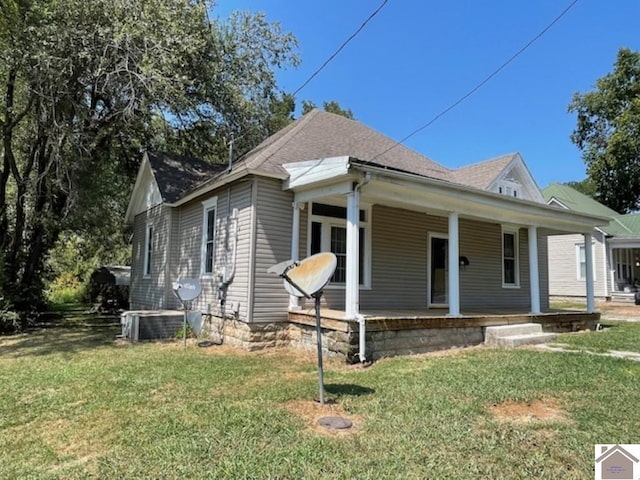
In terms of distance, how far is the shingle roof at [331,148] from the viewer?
9094 mm

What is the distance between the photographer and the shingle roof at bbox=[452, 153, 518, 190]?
13.2 metres

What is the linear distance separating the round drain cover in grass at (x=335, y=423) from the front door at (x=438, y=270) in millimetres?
6809

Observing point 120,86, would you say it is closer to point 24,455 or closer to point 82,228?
point 82,228

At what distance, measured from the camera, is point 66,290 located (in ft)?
82.7

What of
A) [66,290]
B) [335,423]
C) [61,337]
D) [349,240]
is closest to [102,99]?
[61,337]

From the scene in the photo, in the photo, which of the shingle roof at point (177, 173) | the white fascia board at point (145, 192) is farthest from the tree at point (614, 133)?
the white fascia board at point (145, 192)

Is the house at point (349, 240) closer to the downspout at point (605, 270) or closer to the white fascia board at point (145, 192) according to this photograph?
the white fascia board at point (145, 192)

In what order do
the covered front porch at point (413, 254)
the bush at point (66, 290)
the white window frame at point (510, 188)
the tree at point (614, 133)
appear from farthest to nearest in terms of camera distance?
1. the tree at point (614, 133)
2. the bush at point (66, 290)
3. the white window frame at point (510, 188)
4. the covered front porch at point (413, 254)

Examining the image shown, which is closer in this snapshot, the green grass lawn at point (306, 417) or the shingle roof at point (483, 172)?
the green grass lawn at point (306, 417)

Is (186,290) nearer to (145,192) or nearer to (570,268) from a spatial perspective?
(145,192)

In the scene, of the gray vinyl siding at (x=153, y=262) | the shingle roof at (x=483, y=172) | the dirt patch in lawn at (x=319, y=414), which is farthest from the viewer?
the shingle roof at (x=483, y=172)

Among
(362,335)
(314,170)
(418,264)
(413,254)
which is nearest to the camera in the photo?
(362,335)

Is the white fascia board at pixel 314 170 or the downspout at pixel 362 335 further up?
the white fascia board at pixel 314 170

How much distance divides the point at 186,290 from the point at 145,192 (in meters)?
6.29
